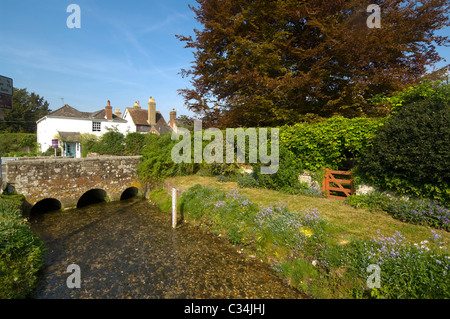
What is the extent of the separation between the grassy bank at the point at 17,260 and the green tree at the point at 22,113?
165 feet

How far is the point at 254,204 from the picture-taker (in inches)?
272

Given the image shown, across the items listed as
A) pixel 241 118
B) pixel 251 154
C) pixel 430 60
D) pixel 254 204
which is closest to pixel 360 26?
pixel 430 60

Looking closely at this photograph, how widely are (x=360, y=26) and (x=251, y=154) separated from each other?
7.65 metres

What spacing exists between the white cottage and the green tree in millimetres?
20043

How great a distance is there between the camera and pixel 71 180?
1095 centimetres

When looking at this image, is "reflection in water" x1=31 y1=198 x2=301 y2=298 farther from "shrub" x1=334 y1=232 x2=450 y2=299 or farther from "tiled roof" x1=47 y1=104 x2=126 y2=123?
"tiled roof" x1=47 y1=104 x2=126 y2=123

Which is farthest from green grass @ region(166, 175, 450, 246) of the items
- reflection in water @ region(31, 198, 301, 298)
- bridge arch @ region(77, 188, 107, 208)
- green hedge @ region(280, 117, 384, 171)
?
bridge arch @ region(77, 188, 107, 208)

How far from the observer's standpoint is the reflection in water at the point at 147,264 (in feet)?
14.8

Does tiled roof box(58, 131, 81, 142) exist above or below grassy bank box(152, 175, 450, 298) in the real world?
above

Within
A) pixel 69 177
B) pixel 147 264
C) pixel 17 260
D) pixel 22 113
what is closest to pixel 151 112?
pixel 69 177

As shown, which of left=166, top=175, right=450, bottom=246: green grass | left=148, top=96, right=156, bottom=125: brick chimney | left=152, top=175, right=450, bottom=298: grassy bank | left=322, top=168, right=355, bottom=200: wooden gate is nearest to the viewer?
left=152, top=175, right=450, bottom=298: grassy bank

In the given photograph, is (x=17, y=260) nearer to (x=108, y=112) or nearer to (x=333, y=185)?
(x=333, y=185)

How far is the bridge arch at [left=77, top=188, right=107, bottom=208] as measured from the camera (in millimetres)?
12086

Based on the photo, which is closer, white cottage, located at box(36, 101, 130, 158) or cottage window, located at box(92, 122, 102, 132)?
white cottage, located at box(36, 101, 130, 158)
